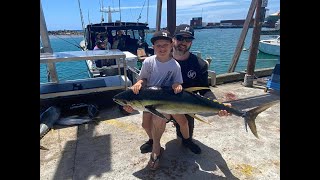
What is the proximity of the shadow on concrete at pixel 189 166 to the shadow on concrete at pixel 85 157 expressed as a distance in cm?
63

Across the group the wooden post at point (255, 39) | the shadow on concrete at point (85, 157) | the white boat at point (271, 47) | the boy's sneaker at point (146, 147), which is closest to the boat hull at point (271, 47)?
the white boat at point (271, 47)

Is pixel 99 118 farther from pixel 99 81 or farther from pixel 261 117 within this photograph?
pixel 261 117

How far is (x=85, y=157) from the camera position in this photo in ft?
12.8

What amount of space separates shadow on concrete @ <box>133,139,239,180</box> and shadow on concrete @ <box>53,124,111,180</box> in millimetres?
628

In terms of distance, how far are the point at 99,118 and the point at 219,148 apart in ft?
8.76

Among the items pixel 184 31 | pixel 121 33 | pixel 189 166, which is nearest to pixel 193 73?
pixel 184 31

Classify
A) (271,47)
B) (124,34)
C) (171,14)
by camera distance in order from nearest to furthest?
(171,14) → (124,34) → (271,47)

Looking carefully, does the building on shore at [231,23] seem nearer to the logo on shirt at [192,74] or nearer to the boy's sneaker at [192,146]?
the logo on shirt at [192,74]

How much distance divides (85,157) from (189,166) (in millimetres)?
1634

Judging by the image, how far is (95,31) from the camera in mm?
13695

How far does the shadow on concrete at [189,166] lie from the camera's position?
3.39 metres

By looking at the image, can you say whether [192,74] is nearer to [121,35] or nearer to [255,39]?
[255,39]
